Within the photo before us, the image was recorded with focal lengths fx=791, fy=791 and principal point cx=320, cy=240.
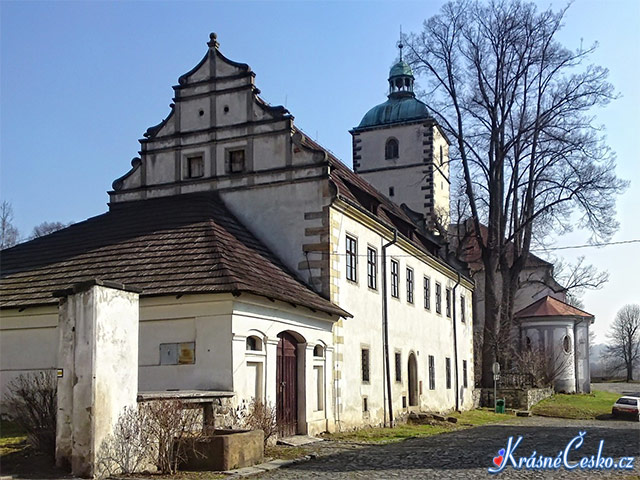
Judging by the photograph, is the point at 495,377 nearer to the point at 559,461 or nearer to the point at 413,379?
the point at 413,379

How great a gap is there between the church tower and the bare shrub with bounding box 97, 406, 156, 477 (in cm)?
3841

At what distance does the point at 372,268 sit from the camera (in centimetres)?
2536

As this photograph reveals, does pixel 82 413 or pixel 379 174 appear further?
pixel 379 174

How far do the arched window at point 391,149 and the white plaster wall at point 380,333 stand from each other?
61.9 feet

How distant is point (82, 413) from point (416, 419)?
16902 millimetres

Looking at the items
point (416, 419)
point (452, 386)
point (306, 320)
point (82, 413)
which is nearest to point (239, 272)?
point (306, 320)

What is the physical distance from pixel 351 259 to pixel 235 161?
4.52 m

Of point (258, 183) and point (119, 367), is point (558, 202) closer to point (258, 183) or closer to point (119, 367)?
point (258, 183)

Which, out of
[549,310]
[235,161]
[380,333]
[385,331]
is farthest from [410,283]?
[549,310]

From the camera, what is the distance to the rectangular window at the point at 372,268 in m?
25.0

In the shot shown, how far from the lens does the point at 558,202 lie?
39.0m

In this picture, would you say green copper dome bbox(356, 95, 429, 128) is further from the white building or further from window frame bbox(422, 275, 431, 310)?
the white building

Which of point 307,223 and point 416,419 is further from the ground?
point 307,223

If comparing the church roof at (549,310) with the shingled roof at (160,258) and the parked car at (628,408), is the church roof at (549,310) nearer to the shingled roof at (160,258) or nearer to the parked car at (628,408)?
the parked car at (628,408)
